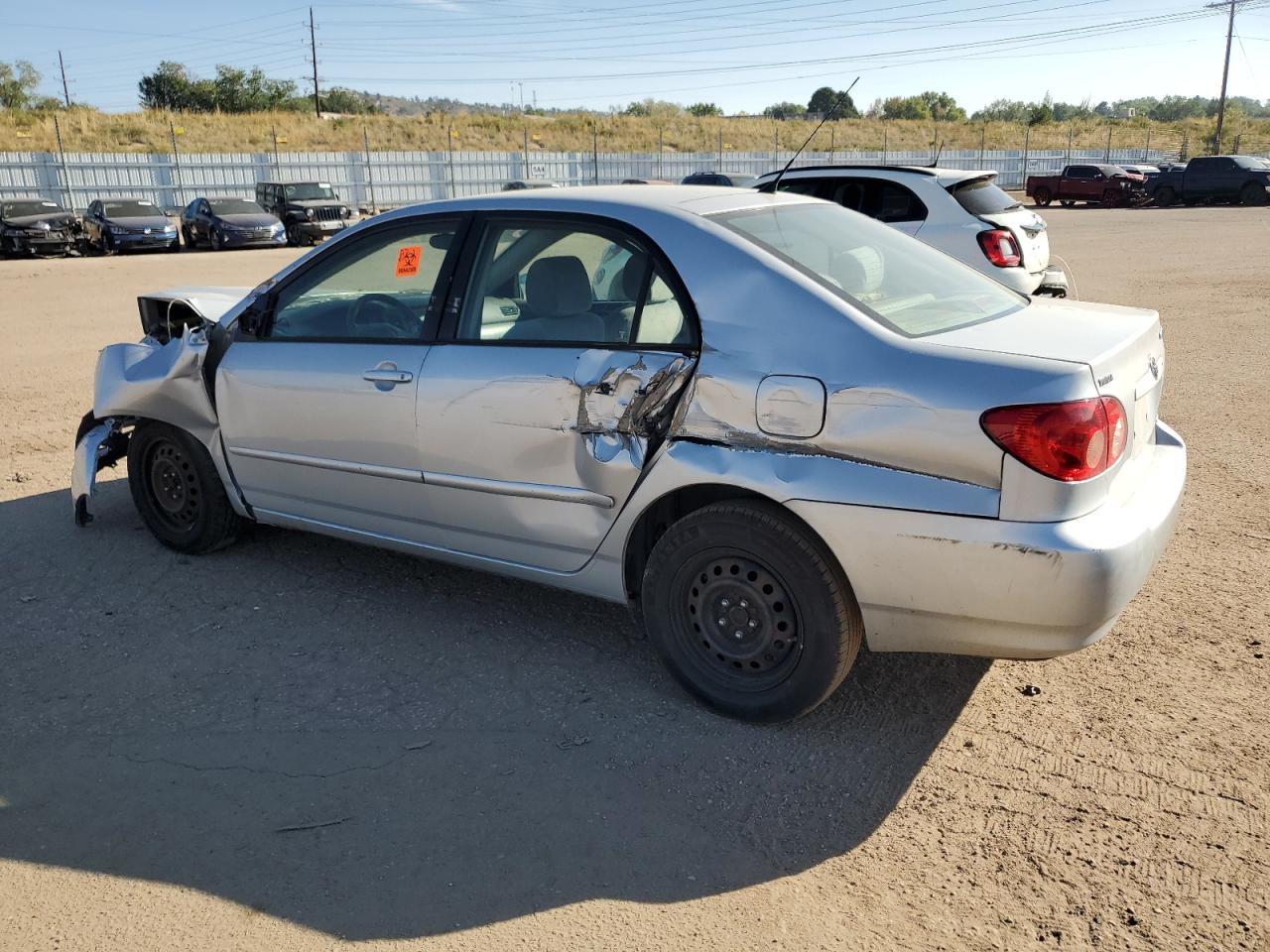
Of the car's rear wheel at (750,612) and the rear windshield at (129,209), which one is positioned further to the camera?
the rear windshield at (129,209)

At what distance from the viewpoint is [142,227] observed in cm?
2670

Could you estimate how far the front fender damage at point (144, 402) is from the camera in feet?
16.0

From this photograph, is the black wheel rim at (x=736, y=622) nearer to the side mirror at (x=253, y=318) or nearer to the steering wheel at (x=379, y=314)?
the steering wheel at (x=379, y=314)

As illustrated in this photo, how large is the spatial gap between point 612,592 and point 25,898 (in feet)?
6.43

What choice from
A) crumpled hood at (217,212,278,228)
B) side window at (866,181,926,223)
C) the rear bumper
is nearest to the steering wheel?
the rear bumper

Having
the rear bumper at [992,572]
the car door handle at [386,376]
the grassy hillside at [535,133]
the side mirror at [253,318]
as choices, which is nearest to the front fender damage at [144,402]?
the side mirror at [253,318]

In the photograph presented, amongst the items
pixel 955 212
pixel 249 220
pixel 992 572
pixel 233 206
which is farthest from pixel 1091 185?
pixel 992 572

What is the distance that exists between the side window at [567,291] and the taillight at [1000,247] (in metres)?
6.76

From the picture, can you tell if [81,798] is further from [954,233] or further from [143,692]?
[954,233]

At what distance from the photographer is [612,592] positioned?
3.79 meters

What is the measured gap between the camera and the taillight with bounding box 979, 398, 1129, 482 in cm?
289

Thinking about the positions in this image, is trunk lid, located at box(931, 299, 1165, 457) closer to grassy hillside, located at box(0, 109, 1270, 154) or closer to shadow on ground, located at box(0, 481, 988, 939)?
shadow on ground, located at box(0, 481, 988, 939)

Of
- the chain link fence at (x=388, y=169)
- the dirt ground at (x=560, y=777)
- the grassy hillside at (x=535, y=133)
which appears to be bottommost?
the dirt ground at (x=560, y=777)

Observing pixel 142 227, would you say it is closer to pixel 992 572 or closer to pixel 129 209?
pixel 129 209
